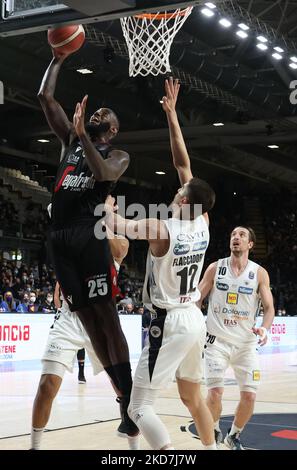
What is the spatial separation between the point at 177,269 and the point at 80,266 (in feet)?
2.06

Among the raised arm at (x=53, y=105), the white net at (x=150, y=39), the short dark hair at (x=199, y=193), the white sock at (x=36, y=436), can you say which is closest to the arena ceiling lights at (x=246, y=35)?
the white net at (x=150, y=39)

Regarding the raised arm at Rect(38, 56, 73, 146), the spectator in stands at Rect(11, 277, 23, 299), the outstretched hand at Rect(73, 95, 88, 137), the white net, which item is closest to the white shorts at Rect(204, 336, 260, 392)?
the raised arm at Rect(38, 56, 73, 146)

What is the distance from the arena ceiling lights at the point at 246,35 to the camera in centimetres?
1304

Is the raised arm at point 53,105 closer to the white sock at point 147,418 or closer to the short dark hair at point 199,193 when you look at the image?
the short dark hair at point 199,193

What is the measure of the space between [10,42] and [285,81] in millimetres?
6842

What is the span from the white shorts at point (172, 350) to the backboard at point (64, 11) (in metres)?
2.05

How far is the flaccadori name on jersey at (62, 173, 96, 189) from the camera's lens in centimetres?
463

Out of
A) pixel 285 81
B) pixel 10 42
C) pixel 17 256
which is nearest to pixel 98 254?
pixel 10 42

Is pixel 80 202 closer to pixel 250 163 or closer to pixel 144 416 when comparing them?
pixel 144 416

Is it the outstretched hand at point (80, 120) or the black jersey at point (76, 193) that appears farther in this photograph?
the black jersey at point (76, 193)

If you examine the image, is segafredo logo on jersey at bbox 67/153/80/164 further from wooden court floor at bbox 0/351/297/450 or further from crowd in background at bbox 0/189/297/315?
crowd in background at bbox 0/189/297/315

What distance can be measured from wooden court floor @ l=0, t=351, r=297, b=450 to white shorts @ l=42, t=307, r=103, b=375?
0.91 meters

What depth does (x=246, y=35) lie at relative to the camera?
14477 mm

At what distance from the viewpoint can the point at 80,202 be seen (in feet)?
15.3
